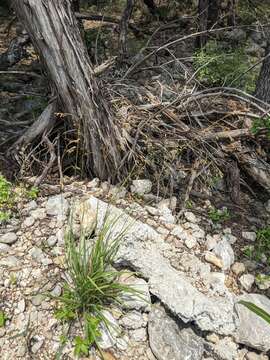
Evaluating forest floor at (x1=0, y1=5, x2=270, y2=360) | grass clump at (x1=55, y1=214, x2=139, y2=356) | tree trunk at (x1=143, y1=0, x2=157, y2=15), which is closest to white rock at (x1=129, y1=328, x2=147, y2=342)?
forest floor at (x1=0, y1=5, x2=270, y2=360)

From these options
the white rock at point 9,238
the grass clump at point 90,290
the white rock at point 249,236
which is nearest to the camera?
the grass clump at point 90,290

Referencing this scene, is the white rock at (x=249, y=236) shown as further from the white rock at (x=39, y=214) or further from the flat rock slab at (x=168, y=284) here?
the white rock at (x=39, y=214)

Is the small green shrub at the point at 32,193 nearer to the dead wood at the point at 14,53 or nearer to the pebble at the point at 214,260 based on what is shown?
the pebble at the point at 214,260

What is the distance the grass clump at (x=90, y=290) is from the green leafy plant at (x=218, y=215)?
93 cm

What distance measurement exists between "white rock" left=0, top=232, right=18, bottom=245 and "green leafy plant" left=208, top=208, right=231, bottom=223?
4.49ft

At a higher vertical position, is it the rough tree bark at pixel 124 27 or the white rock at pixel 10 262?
the rough tree bark at pixel 124 27

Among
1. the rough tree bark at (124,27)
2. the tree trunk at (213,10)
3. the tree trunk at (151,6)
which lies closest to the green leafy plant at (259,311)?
the rough tree bark at (124,27)

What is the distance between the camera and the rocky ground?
226 centimetres

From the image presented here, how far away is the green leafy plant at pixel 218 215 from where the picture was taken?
3.09 metres

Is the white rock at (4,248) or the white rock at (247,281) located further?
the white rock at (247,281)

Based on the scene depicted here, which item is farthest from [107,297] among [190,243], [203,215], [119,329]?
[203,215]

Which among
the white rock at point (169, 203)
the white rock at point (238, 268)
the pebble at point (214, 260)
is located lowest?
the white rock at point (238, 268)

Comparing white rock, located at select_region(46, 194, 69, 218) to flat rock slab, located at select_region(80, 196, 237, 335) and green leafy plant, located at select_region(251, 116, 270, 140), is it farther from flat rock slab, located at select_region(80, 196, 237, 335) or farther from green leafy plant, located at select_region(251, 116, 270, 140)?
green leafy plant, located at select_region(251, 116, 270, 140)

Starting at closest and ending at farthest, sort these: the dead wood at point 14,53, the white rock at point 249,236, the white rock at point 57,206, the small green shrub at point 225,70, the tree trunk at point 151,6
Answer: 1. the white rock at point 57,206
2. the white rock at point 249,236
3. the small green shrub at point 225,70
4. the dead wood at point 14,53
5. the tree trunk at point 151,6
